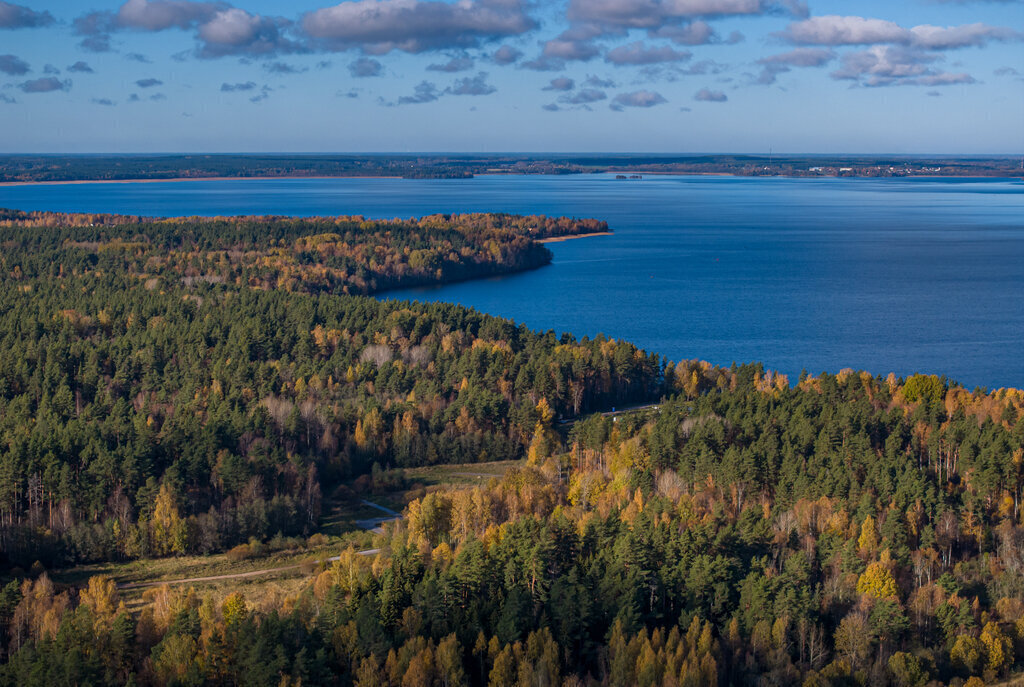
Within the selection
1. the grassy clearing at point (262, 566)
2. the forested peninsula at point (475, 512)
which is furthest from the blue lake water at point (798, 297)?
the grassy clearing at point (262, 566)

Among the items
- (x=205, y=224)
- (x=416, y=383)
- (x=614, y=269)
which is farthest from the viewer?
(x=205, y=224)

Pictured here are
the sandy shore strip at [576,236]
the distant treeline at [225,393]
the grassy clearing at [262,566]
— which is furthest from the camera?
the sandy shore strip at [576,236]

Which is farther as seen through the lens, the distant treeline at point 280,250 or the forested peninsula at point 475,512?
the distant treeline at point 280,250

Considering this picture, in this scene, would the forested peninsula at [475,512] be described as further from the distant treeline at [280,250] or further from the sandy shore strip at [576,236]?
the sandy shore strip at [576,236]

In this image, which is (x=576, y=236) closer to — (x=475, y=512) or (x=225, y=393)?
(x=225, y=393)

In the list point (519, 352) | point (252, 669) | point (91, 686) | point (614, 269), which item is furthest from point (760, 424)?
point (614, 269)

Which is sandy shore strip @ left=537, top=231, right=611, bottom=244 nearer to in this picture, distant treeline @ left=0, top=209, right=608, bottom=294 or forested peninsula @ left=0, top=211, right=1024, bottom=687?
distant treeline @ left=0, top=209, right=608, bottom=294

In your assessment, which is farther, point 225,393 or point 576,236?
point 576,236

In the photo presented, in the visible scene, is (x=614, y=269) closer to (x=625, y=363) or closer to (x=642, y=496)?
(x=625, y=363)

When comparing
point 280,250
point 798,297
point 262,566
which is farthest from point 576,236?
point 262,566
